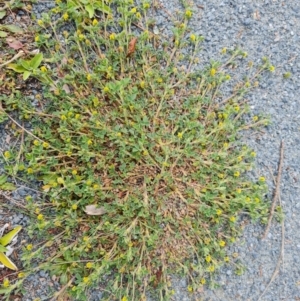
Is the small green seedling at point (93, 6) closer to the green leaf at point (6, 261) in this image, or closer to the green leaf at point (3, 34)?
the green leaf at point (3, 34)

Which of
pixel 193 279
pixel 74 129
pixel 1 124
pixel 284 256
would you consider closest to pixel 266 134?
pixel 284 256

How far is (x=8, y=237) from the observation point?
2.26m

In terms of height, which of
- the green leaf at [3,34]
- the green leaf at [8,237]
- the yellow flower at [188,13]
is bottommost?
the green leaf at [8,237]

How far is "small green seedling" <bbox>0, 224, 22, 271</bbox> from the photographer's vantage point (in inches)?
88.3

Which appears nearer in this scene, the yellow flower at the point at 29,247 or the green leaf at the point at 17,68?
the yellow flower at the point at 29,247

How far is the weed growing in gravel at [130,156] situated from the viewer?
2.24 meters

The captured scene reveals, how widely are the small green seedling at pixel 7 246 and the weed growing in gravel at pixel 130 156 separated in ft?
0.30

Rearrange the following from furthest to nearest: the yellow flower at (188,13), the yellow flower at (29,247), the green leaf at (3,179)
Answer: the yellow flower at (188,13) < the green leaf at (3,179) < the yellow flower at (29,247)

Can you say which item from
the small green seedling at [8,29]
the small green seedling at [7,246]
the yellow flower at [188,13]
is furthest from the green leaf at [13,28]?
the small green seedling at [7,246]

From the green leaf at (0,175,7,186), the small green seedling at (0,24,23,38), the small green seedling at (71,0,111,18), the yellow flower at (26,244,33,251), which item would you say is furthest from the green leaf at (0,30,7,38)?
the yellow flower at (26,244,33,251)

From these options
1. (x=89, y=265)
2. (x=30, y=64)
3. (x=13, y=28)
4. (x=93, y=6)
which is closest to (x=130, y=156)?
(x=89, y=265)

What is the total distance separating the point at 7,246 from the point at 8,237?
5cm

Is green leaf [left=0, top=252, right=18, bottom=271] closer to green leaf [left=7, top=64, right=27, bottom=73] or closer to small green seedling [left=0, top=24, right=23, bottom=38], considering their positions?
green leaf [left=7, top=64, right=27, bottom=73]

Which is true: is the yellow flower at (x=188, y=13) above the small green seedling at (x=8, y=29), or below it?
above
